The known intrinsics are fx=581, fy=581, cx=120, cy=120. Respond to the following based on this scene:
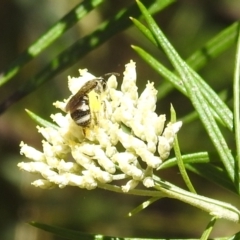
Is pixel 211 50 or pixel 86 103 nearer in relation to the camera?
pixel 86 103

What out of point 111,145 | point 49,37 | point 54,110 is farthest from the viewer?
point 54,110

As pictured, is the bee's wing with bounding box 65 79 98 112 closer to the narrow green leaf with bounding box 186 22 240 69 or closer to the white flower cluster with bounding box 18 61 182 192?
the white flower cluster with bounding box 18 61 182 192

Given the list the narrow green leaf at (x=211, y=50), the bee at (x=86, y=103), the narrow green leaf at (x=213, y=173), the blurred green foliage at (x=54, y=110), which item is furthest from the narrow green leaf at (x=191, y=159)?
the blurred green foliage at (x=54, y=110)

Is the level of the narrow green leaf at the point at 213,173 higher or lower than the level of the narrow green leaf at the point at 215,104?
lower

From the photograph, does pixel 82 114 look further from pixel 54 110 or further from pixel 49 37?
pixel 54 110

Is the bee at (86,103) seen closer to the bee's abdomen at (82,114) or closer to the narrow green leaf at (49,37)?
the bee's abdomen at (82,114)

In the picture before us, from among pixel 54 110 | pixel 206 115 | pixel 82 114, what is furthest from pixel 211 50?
pixel 54 110

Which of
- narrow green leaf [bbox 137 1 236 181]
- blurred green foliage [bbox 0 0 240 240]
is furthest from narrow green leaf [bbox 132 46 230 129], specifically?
blurred green foliage [bbox 0 0 240 240]

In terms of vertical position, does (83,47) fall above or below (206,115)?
above
